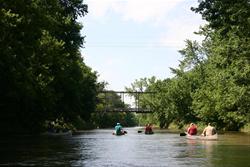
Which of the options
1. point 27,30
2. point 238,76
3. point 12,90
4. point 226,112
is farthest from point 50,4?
point 226,112

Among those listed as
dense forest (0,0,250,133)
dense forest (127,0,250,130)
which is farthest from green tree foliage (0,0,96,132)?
dense forest (127,0,250,130)

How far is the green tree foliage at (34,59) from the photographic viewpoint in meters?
41.2

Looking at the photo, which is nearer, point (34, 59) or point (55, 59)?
point (34, 59)

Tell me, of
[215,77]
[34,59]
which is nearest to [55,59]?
[34,59]

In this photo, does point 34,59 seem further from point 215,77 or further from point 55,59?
point 215,77

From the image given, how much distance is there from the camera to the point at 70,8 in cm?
6319

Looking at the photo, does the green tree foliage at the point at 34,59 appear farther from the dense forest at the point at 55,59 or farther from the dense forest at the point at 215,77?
the dense forest at the point at 215,77

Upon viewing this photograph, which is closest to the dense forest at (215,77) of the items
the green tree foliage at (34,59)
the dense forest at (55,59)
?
the dense forest at (55,59)

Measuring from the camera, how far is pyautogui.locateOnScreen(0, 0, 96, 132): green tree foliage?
135ft

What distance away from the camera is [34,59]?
47.0 metres

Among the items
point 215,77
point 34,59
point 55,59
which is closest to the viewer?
point 34,59

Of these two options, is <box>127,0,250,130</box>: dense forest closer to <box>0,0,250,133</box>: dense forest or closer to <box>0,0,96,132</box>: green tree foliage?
<box>0,0,250,133</box>: dense forest

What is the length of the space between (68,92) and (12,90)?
26.2m

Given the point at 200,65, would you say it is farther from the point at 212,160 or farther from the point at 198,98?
the point at 212,160
